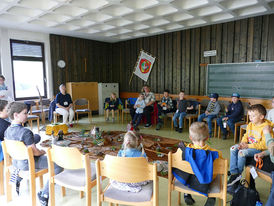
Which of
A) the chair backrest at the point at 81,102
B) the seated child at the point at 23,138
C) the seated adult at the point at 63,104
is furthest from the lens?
the chair backrest at the point at 81,102

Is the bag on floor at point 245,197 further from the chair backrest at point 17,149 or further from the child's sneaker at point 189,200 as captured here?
the chair backrest at point 17,149

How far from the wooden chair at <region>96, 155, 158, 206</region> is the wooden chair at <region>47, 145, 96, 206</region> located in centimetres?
13

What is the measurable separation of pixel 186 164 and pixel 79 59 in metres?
7.18

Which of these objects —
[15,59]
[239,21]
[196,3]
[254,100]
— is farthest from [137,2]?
[15,59]

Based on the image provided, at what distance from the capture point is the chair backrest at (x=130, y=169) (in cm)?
164

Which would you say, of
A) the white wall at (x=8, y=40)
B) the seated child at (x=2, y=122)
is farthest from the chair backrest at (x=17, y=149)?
the white wall at (x=8, y=40)

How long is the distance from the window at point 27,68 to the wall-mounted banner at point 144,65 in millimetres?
3423

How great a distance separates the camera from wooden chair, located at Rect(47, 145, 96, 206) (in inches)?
72.3

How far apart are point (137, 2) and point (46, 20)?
2548 millimetres

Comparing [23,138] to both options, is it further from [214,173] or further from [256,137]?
[256,137]

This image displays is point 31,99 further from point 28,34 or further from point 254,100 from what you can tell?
point 254,100

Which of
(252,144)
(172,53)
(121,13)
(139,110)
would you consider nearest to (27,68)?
(121,13)

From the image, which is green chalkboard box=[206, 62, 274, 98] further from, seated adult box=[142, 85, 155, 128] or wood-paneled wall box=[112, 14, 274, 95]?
seated adult box=[142, 85, 155, 128]

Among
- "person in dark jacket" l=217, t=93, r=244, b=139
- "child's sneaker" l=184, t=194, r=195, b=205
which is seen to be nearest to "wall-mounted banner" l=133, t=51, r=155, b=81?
"person in dark jacket" l=217, t=93, r=244, b=139
